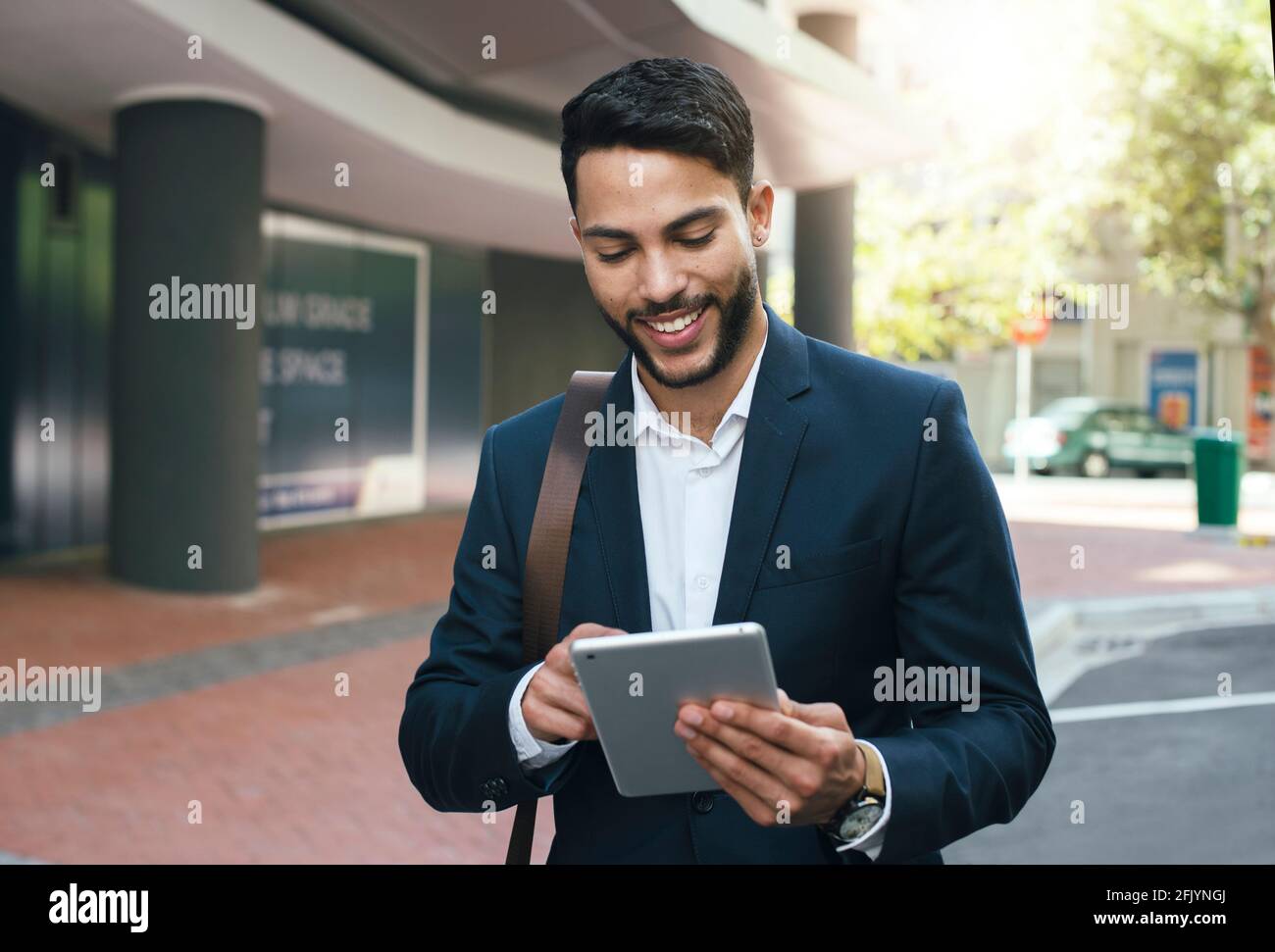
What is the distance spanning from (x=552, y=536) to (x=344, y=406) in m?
14.9

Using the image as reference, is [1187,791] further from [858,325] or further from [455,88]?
[858,325]

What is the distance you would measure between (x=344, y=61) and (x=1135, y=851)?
348 inches

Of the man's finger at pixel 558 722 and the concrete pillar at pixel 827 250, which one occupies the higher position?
the concrete pillar at pixel 827 250

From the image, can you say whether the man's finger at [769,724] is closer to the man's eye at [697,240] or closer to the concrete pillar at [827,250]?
the man's eye at [697,240]

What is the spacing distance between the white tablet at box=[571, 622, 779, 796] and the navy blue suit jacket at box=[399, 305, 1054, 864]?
20 centimetres

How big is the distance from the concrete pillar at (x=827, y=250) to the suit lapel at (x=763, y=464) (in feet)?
36.6

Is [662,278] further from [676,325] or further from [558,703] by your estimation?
[558,703]

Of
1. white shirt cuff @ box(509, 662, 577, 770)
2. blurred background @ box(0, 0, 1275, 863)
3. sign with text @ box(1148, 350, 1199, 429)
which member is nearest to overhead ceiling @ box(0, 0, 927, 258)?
blurred background @ box(0, 0, 1275, 863)

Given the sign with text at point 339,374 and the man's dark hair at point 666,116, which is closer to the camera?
the man's dark hair at point 666,116

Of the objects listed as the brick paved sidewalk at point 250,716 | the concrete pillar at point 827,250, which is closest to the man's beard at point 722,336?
the brick paved sidewalk at point 250,716

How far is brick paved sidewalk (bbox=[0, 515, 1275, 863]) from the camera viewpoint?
5.32 meters

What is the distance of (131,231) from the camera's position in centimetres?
1102

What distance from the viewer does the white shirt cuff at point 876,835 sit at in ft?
5.76

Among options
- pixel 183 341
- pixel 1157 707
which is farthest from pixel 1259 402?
pixel 183 341
